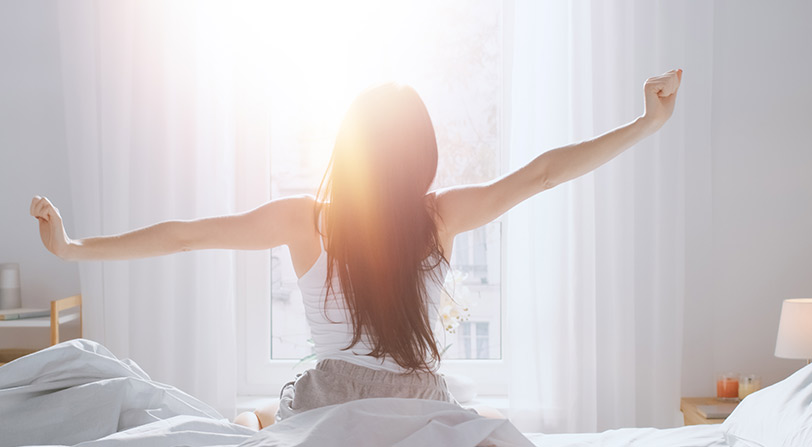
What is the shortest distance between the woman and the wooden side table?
Answer: 56.7 inches

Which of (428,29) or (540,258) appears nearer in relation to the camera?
(540,258)

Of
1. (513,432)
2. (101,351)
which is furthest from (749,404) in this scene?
(101,351)

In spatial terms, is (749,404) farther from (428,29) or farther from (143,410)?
(428,29)

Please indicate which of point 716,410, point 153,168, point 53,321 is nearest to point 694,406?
point 716,410

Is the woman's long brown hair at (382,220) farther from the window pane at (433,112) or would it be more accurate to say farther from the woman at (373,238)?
the window pane at (433,112)

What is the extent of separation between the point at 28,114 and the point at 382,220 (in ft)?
7.85

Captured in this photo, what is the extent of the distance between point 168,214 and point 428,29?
1.35 m

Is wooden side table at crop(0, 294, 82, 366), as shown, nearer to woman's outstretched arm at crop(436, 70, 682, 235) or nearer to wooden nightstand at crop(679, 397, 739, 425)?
woman's outstretched arm at crop(436, 70, 682, 235)

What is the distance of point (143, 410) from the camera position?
1.77m

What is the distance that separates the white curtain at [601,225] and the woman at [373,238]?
1539mm

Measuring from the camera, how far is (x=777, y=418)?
1773mm

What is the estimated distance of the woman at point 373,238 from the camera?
4.87ft

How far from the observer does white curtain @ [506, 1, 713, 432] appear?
10.0ft

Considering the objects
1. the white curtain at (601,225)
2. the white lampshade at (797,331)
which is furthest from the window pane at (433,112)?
the white lampshade at (797,331)
